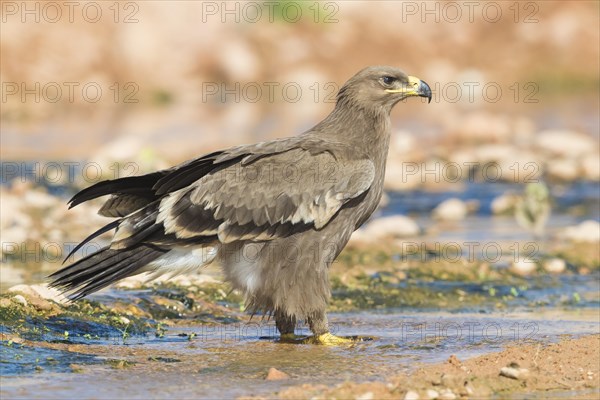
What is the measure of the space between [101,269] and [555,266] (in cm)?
479

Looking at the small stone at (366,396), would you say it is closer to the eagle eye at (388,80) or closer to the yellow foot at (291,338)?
the yellow foot at (291,338)

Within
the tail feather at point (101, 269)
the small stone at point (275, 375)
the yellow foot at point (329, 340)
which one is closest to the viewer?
the small stone at point (275, 375)

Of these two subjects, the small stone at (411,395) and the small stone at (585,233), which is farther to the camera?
the small stone at (585,233)

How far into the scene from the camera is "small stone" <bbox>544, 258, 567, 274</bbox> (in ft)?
35.0

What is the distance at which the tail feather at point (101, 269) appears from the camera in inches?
293

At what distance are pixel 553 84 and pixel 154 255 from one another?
20.5 meters

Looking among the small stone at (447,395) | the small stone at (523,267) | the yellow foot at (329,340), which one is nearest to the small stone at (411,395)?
the small stone at (447,395)

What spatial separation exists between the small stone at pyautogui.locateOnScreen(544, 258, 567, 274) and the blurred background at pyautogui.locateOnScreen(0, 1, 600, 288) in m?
5.93

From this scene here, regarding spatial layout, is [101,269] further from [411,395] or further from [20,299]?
[411,395]

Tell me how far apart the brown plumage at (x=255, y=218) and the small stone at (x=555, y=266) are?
3214 mm

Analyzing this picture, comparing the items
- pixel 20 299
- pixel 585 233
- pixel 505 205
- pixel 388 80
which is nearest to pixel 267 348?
pixel 20 299

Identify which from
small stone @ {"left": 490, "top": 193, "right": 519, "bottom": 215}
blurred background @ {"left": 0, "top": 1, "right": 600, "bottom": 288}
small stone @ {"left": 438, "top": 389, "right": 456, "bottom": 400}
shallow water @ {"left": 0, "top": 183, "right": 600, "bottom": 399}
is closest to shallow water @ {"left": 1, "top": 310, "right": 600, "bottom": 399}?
shallow water @ {"left": 0, "top": 183, "right": 600, "bottom": 399}

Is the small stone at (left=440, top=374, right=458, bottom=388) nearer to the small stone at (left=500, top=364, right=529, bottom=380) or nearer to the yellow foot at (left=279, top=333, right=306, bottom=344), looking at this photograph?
the small stone at (left=500, top=364, right=529, bottom=380)

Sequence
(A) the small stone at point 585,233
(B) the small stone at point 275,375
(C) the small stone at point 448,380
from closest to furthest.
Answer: (C) the small stone at point 448,380 → (B) the small stone at point 275,375 → (A) the small stone at point 585,233
